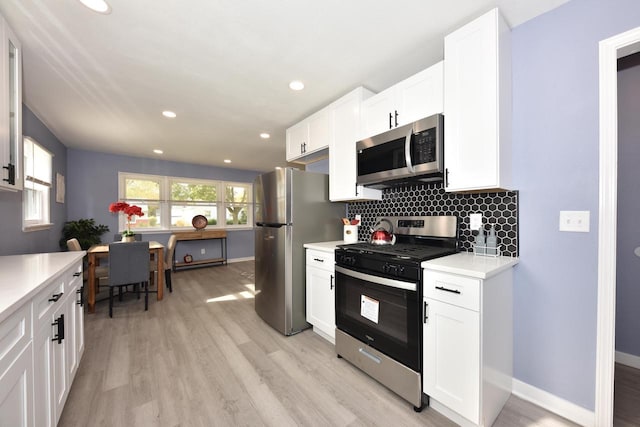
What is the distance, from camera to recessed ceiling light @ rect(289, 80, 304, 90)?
235 cm

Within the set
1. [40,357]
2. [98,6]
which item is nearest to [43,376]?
[40,357]

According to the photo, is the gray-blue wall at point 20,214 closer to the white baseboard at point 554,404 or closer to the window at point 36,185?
the window at point 36,185

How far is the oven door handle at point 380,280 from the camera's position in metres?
1.57

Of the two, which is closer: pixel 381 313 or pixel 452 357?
pixel 452 357

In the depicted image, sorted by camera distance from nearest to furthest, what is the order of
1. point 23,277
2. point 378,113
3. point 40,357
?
1. point 40,357
2. point 23,277
3. point 378,113

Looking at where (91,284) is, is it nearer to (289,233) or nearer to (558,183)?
(289,233)

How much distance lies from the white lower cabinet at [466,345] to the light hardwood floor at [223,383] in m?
0.18

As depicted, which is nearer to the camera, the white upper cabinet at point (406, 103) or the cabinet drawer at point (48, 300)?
the cabinet drawer at point (48, 300)

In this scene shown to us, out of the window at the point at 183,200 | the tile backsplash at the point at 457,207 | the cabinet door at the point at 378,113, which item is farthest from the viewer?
the window at the point at 183,200

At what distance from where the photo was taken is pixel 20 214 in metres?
2.65

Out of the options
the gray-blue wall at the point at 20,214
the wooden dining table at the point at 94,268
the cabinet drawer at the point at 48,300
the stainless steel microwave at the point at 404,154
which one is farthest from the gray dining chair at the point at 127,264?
the stainless steel microwave at the point at 404,154

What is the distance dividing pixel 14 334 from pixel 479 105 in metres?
2.50

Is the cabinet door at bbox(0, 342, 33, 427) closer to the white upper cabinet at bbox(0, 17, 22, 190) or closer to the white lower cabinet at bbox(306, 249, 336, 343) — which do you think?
the white upper cabinet at bbox(0, 17, 22, 190)

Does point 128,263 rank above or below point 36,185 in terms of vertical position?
below
